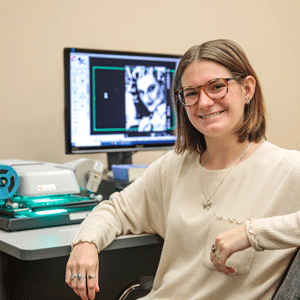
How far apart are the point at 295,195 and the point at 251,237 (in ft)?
0.57

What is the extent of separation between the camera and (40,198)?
1.38m

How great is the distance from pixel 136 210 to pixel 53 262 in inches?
24.2

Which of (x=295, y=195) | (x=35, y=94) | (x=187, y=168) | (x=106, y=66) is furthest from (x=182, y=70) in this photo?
(x=35, y=94)

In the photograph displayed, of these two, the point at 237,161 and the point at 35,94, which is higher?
the point at 35,94

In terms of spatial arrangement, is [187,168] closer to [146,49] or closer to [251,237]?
[251,237]

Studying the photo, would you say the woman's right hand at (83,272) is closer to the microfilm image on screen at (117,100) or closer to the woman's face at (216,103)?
the woman's face at (216,103)

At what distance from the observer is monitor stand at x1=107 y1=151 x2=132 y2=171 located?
6.15 ft

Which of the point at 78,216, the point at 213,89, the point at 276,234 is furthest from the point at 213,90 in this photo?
the point at 78,216

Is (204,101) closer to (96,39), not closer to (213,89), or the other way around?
(213,89)

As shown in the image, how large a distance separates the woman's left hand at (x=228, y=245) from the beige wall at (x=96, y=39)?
1.22 m

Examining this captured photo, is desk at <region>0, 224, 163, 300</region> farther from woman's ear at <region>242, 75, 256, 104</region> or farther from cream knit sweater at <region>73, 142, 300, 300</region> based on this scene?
woman's ear at <region>242, 75, 256, 104</region>

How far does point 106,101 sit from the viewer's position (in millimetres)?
1746

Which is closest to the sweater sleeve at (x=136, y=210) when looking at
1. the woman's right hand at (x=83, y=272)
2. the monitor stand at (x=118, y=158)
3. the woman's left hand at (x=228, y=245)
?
the woman's right hand at (x=83, y=272)

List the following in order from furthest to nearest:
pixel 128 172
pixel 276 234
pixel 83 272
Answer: pixel 128 172, pixel 83 272, pixel 276 234
